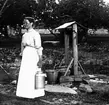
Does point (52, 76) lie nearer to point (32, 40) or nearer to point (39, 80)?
point (39, 80)

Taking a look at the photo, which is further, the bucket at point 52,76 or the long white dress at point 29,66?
the bucket at point 52,76

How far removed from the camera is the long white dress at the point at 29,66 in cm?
533

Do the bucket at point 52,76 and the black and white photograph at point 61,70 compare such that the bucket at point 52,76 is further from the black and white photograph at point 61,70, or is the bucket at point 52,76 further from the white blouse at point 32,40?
the white blouse at point 32,40

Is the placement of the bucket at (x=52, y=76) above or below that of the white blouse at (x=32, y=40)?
below

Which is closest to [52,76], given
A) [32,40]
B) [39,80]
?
[39,80]

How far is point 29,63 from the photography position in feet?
17.6

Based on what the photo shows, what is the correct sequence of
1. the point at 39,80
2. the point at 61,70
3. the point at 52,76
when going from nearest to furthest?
1. the point at 39,80
2. the point at 52,76
3. the point at 61,70

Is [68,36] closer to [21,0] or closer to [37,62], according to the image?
[37,62]

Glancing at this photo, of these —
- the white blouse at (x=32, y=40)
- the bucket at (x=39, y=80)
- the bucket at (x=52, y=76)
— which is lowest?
the bucket at (x=52, y=76)

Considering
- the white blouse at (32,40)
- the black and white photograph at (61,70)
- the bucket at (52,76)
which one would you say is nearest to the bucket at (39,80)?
the black and white photograph at (61,70)

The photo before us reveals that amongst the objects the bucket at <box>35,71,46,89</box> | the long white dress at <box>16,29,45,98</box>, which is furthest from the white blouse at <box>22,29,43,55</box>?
the bucket at <box>35,71,46,89</box>

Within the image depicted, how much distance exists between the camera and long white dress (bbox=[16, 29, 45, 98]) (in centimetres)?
533

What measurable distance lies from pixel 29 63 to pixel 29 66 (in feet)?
0.23

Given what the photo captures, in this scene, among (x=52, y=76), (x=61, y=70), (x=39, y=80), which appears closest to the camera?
(x=39, y=80)
